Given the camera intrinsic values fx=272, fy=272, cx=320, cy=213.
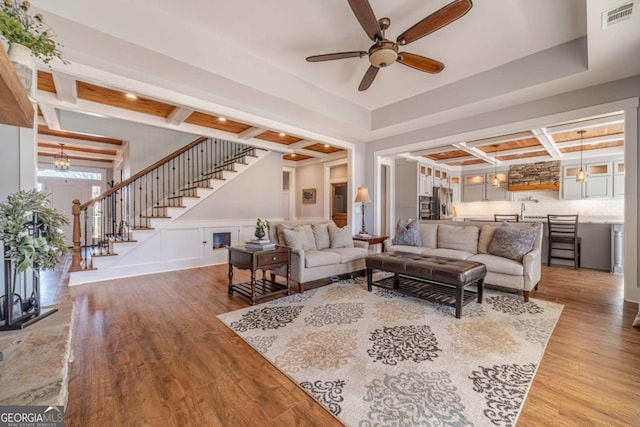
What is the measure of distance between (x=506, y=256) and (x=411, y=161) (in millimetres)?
4371

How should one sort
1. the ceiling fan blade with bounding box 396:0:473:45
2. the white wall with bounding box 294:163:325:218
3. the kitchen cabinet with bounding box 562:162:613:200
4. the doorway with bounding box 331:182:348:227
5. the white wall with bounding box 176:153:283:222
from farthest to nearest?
the white wall with bounding box 294:163:325:218
the doorway with bounding box 331:182:348:227
the kitchen cabinet with bounding box 562:162:613:200
the white wall with bounding box 176:153:283:222
the ceiling fan blade with bounding box 396:0:473:45

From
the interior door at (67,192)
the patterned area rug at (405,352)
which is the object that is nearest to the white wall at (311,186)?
the patterned area rug at (405,352)

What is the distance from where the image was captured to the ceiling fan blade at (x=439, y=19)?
6.66 ft

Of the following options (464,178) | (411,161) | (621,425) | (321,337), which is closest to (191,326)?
(321,337)

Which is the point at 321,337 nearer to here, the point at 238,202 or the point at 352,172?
the point at 352,172

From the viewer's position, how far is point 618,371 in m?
1.93

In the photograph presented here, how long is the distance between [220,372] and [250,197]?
16.4ft

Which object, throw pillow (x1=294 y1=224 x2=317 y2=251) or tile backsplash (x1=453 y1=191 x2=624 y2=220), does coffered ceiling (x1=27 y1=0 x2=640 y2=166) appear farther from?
tile backsplash (x1=453 y1=191 x2=624 y2=220)

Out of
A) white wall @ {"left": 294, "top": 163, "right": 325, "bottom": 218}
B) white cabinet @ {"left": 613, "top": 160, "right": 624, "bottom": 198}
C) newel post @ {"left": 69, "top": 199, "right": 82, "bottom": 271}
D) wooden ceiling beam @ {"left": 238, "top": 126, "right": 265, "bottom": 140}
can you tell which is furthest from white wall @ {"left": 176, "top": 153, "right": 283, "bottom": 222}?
white cabinet @ {"left": 613, "top": 160, "right": 624, "bottom": 198}

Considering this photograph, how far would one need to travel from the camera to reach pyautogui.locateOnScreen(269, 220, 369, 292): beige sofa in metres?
3.76

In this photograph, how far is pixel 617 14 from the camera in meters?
2.20

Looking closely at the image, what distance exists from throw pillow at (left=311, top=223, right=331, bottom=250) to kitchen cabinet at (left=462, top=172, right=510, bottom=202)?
677 centimetres

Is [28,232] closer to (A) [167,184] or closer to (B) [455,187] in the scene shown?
(A) [167,184]

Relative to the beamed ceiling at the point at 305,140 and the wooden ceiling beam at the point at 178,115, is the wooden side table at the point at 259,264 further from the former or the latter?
the wooden ceiling beam at the point at 178,115
